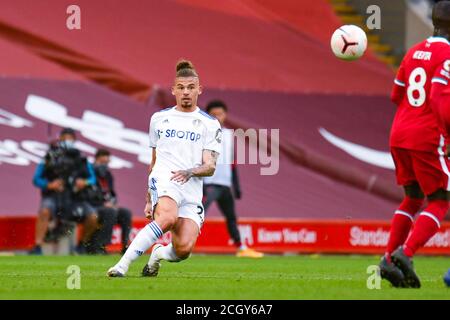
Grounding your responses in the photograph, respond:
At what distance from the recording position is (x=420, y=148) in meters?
9.56

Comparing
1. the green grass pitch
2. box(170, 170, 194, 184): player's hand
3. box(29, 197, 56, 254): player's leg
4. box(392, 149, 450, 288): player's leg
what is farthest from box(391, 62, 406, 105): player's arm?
box(29, 197, 56, 254): player's leg

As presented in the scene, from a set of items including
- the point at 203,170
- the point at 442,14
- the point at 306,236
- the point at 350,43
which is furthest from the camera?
the point at 306,236

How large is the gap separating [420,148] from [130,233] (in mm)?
9079

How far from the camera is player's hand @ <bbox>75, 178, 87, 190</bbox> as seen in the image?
1745cm

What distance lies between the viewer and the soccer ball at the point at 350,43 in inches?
437

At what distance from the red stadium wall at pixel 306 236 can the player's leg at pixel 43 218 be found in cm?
120

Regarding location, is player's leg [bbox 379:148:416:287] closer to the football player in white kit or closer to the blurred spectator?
the football player in white kit

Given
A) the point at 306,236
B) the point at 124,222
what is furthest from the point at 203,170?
the point at 306,236

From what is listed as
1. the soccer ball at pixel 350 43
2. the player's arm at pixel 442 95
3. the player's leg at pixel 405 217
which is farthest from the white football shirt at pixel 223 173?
the player's arm at pixel 442 95

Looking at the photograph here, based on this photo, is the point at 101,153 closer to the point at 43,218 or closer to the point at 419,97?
the point at 43,218

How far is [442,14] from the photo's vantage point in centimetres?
955

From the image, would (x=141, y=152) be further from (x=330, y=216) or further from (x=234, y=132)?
(x=330, y=216)

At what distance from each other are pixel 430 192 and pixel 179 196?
7.13ft
